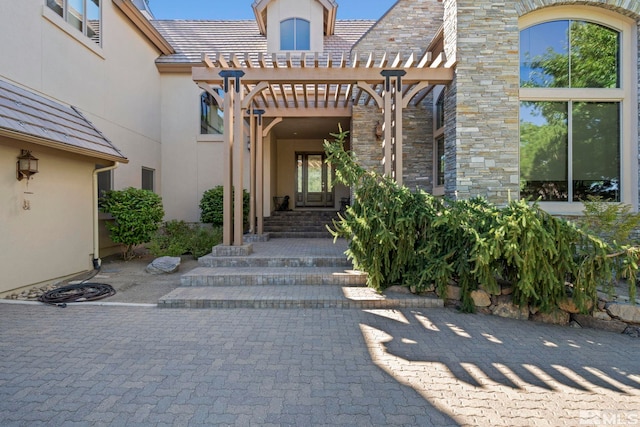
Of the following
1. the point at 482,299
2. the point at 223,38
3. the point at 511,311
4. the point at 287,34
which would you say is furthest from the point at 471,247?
the point at 223,38

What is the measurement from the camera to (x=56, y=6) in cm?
679

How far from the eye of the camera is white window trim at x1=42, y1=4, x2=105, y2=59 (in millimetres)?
6441

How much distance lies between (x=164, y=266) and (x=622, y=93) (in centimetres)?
949

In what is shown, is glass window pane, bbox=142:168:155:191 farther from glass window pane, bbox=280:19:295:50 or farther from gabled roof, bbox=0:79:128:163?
glass window pane, bbox=280:19:295:50

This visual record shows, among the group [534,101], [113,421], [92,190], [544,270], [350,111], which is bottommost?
[113,421]

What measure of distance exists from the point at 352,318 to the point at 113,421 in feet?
9.01

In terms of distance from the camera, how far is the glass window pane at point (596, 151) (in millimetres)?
6340

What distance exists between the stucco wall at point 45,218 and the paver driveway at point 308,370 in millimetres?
1382

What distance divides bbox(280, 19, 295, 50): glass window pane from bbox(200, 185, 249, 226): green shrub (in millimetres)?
5353

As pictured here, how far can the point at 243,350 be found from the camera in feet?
11.2

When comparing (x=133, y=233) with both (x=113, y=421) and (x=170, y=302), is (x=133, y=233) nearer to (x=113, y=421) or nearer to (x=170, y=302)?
(x=170, y=302)

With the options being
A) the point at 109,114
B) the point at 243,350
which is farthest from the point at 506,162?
the point at 109,114

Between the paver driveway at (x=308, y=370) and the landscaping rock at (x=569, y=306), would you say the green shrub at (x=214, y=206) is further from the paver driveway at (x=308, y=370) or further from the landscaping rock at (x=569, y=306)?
the landscaping rock at (x=569, y=306)

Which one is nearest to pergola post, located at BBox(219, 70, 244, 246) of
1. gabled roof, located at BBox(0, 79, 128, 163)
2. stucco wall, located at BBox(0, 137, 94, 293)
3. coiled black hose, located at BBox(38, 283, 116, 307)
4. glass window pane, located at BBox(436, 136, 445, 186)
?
coiled black hose, located at BBox(38, 283, 116, 307)
